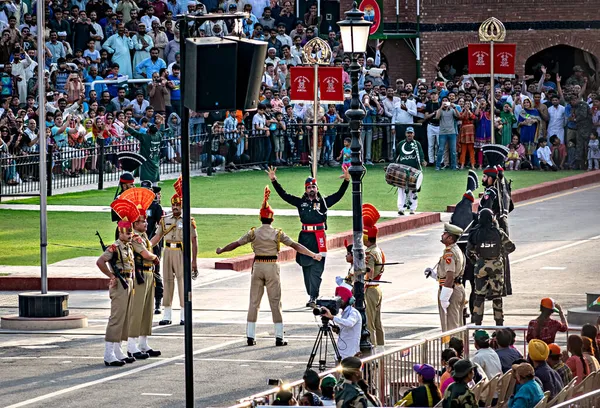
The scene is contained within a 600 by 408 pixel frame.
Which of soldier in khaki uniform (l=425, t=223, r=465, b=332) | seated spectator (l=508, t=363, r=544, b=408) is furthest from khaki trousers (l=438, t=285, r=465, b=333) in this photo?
seated spectator (l=508, t=363, r=544, b=408)

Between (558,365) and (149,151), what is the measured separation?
21154 millimetres

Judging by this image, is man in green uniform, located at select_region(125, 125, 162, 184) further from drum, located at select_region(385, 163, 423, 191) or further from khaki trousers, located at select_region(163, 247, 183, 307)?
khaki trousers, located at select_region(163, 247, 183, 307)

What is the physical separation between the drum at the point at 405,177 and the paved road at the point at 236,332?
115 centimetres

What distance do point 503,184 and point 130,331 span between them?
654cm

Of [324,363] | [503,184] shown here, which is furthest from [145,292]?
[503,184]

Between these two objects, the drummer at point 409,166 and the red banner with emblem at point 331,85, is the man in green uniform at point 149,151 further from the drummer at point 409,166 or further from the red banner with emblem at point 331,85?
the drummer at point 409,166

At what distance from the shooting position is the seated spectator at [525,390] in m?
13.1

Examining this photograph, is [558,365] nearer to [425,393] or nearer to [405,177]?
[425,393]

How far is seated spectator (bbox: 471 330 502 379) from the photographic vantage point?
1522 cm

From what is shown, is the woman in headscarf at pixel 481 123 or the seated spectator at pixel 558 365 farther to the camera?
the woman in headscarf at pixel 481 123

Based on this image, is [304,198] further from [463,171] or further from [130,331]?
[463,171]

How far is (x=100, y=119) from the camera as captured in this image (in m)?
37.2

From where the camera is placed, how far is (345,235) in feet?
95.9

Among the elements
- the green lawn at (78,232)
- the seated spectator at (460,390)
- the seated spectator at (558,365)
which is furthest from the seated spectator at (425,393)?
the green lawn at (78,232)
